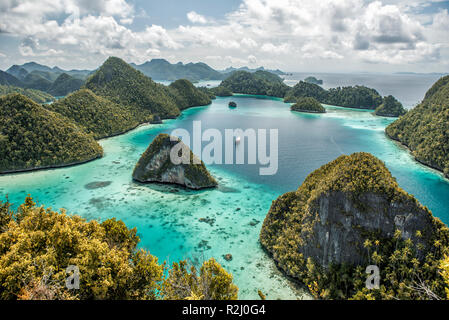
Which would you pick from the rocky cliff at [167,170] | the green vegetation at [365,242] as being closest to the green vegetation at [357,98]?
the rocky cliff at [167,170]

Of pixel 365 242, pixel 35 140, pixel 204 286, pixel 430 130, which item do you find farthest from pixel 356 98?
pixel 204 286

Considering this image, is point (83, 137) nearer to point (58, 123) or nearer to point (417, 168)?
point (58, 123)

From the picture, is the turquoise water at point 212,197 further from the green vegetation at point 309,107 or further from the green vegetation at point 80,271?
the green vegetation at point 309,107

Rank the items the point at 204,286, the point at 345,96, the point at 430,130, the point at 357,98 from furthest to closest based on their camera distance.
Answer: the point at 345,96
the point at 357,98
the point at 430,130
the point at 204,286

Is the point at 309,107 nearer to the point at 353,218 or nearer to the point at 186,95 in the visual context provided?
the point at 186,95

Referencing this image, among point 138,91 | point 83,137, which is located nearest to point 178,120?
point 138,91
